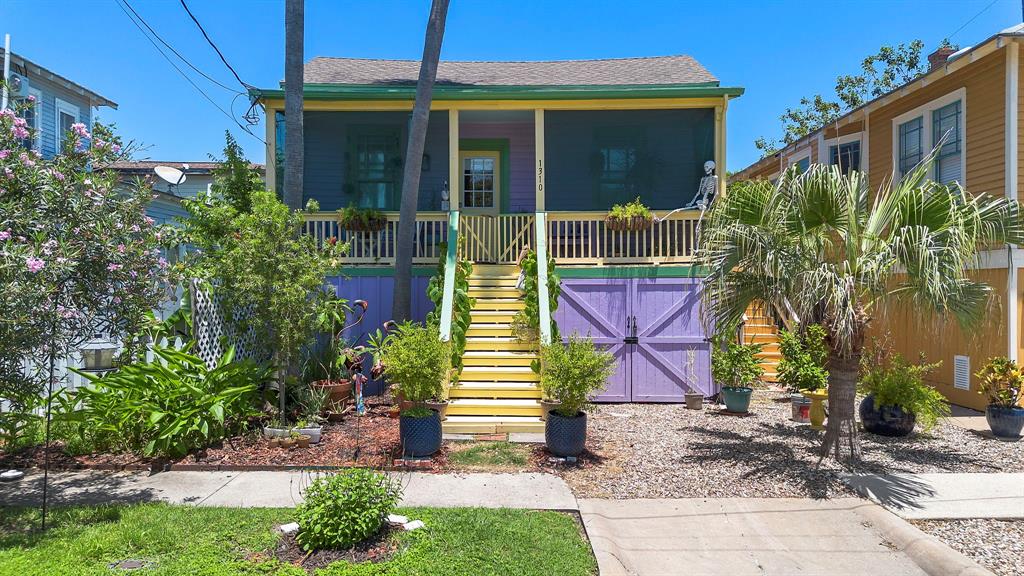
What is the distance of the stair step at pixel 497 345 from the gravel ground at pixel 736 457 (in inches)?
58.3

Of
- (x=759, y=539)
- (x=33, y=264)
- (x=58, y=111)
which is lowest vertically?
(x=759, y=539)

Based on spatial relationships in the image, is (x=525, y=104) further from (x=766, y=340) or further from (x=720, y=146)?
(x=766, y=340)

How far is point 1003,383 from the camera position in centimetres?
782

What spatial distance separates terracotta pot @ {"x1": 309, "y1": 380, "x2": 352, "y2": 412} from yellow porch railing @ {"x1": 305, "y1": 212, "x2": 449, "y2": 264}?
9.56 feet

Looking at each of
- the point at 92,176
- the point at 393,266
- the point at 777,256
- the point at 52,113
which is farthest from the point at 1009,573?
the point at 52,113

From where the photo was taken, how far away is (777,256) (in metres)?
5.89

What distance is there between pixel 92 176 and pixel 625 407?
7777 millimetres

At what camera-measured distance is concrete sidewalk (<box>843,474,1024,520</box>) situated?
501 cm

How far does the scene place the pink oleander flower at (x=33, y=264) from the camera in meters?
3.98

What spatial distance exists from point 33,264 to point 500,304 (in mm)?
6675

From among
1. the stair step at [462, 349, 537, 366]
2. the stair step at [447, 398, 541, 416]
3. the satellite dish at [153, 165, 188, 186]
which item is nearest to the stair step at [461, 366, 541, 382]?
the stair step at [462, 349, 537, 366]

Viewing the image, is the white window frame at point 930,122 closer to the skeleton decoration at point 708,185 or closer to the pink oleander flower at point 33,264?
the skeleton decoration at point 708,185

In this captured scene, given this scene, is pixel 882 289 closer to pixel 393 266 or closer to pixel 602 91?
pixel 602 91

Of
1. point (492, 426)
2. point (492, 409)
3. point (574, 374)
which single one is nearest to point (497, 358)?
point (492, 409)
